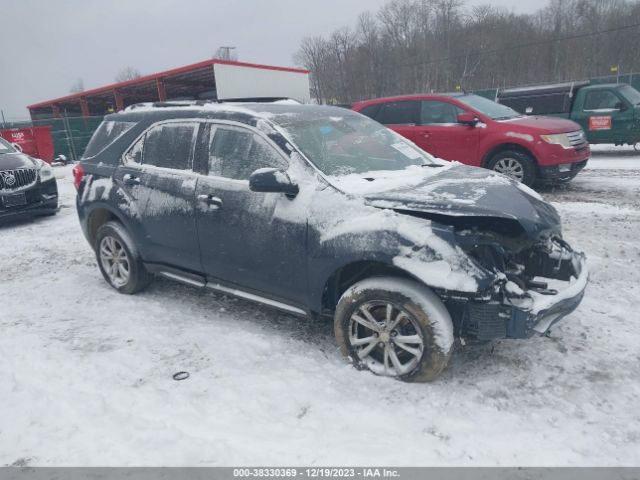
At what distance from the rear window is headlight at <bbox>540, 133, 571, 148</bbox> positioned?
21.1 feet

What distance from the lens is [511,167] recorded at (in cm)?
793

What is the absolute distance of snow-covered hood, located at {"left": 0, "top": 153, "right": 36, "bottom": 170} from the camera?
7784 mm

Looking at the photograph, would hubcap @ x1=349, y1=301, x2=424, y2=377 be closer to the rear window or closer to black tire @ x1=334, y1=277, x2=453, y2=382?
black tire @ x1=334, y1=277, x2=453, y2=382

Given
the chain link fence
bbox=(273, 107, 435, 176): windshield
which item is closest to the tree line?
the chain link fence

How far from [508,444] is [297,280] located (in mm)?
1670

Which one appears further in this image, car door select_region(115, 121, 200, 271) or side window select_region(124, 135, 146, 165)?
side window select_region(124, 135, 146, 165)

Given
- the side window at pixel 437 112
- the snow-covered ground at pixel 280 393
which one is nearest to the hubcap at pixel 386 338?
the snow-covered ground at pixel 280 393

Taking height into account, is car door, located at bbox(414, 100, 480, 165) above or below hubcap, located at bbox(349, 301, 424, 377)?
above

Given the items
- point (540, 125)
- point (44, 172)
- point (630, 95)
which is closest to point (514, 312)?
point (540, 125)

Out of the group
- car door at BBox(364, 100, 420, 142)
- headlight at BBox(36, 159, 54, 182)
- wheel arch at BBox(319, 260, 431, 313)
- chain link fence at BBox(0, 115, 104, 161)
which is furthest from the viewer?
chain link fence at BBox(0, 115, 104, 161)

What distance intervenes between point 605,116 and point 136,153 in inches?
452

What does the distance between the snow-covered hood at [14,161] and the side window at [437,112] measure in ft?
23.6

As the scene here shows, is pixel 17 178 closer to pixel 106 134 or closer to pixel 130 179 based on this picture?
pixel 106 134

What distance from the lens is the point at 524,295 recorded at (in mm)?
2803
